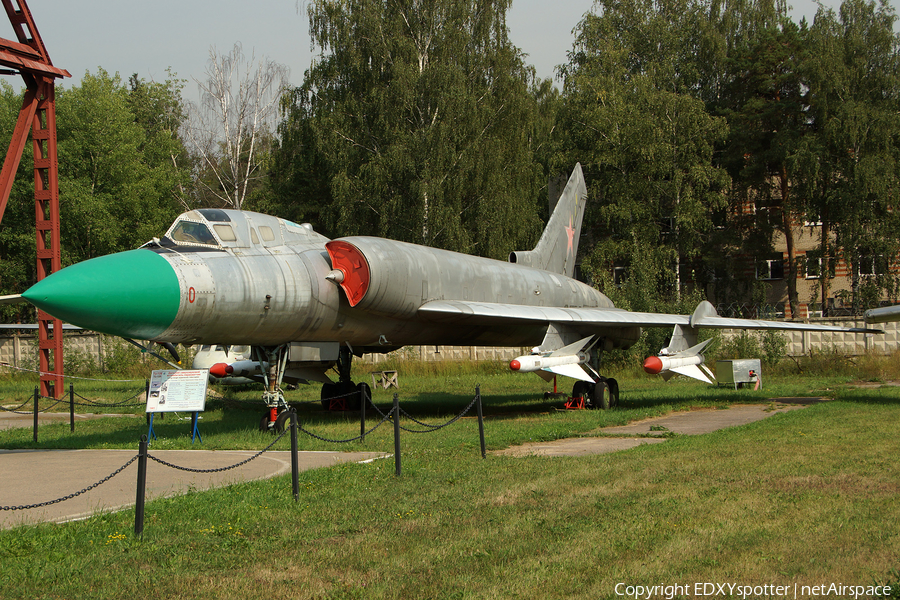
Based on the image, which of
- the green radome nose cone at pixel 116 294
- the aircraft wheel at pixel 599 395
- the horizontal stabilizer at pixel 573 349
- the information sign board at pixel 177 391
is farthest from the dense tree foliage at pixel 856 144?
the green radome nose cone at pixel 116 294

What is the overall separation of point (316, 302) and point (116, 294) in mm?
3349

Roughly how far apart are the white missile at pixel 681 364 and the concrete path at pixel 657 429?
0.80m

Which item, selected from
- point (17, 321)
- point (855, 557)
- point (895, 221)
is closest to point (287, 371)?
point (855, 557)

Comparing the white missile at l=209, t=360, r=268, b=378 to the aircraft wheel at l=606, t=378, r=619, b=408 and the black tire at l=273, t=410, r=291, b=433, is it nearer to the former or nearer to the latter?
Result: the black tire at l=273, t=410, r=291, b=433

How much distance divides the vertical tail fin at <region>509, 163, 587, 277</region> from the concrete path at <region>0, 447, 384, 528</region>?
9.55m

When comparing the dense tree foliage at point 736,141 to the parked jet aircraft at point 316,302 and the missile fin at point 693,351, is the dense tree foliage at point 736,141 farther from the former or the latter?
the parked jet aircraft at point 316,302

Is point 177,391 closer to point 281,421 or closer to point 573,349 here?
point 281,421

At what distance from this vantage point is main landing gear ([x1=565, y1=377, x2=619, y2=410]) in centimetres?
1589

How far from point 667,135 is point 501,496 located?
3026 centimetres

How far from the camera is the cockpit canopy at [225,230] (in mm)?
11078

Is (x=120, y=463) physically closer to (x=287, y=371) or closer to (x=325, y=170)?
(x=287, y=371)

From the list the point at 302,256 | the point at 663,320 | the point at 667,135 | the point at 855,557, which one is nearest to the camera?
the point at 855,557

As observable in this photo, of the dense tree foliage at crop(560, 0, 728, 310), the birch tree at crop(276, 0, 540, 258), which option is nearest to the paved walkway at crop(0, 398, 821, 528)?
the birch tree at crop(276, 0, 540, 258)

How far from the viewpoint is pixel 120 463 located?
9.56 m
